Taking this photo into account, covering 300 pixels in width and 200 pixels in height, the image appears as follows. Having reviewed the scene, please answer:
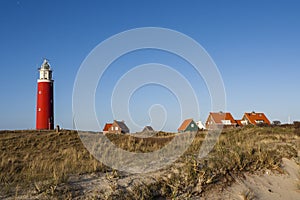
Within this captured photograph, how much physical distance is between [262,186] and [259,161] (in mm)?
1017

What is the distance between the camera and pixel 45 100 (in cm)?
3434

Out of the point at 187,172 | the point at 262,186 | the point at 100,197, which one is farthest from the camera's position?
the point at 262,186

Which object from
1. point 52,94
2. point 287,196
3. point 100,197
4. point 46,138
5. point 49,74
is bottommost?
point 287,196

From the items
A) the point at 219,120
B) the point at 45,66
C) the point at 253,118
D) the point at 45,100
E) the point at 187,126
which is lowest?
the point at 187,126

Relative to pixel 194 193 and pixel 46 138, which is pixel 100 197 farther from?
pixel 46 138

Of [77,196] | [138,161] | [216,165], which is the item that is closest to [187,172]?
[216,165]

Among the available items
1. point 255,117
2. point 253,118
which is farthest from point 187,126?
point 255,117

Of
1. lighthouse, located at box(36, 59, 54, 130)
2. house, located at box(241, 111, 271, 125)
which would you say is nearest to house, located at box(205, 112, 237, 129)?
Result: house, located at box(241, 111, 271, 125)

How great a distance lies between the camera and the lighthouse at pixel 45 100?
111 feet

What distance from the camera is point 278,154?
8484 millimetres

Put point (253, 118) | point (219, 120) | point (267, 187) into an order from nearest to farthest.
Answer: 1. point (267, 187)
2. point (219, 120)
3. point (253, 118)

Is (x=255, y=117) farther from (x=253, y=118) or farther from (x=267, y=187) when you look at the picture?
(x=267, y=187)

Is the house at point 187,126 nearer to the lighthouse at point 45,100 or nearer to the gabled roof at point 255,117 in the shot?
the lighthouse at point 45,100

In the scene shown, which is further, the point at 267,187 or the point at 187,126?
the point at 187,126
